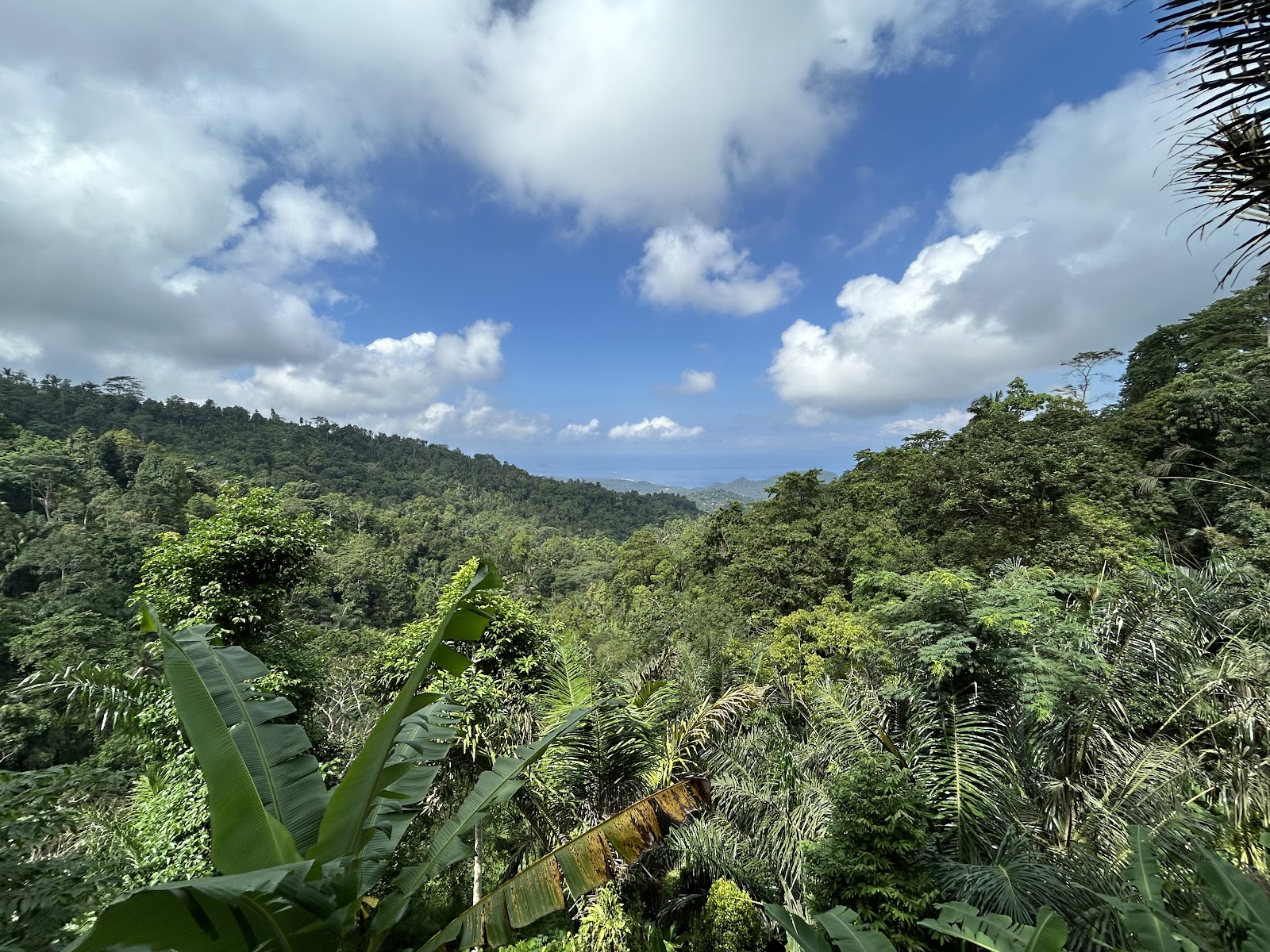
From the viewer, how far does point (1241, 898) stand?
2.51m

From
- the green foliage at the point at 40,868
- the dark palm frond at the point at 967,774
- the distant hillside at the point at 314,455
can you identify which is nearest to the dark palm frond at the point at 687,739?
the dark palm frond at the point at 967,774

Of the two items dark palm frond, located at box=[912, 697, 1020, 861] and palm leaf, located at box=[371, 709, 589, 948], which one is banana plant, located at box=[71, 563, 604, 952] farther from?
dark palm frond, located at box=[912, 697, 1020, 861]

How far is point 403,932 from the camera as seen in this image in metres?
7.43

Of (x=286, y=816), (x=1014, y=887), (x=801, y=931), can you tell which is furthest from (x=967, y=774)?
(x=286, y=816)

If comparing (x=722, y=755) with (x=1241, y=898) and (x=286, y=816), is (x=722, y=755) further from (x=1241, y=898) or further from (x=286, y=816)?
(x=286, y=816)

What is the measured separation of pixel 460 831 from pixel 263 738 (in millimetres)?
1204

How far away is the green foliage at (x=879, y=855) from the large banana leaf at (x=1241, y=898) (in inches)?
54.9

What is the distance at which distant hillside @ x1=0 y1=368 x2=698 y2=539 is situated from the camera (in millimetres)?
58969

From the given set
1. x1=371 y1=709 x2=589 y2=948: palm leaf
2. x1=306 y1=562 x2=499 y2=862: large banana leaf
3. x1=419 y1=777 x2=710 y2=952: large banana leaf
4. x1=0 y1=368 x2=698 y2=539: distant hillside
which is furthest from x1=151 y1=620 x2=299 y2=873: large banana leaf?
x1=0 y1=368 x2=698 y2=539: distant hillside

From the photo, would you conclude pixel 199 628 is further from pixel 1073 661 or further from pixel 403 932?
pixel 1073 661

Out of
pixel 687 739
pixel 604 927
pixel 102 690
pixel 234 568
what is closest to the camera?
pixel 102 690

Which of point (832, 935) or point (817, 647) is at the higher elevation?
point (832, 935)

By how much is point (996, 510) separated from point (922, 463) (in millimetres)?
3911

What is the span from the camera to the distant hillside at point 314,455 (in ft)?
193
